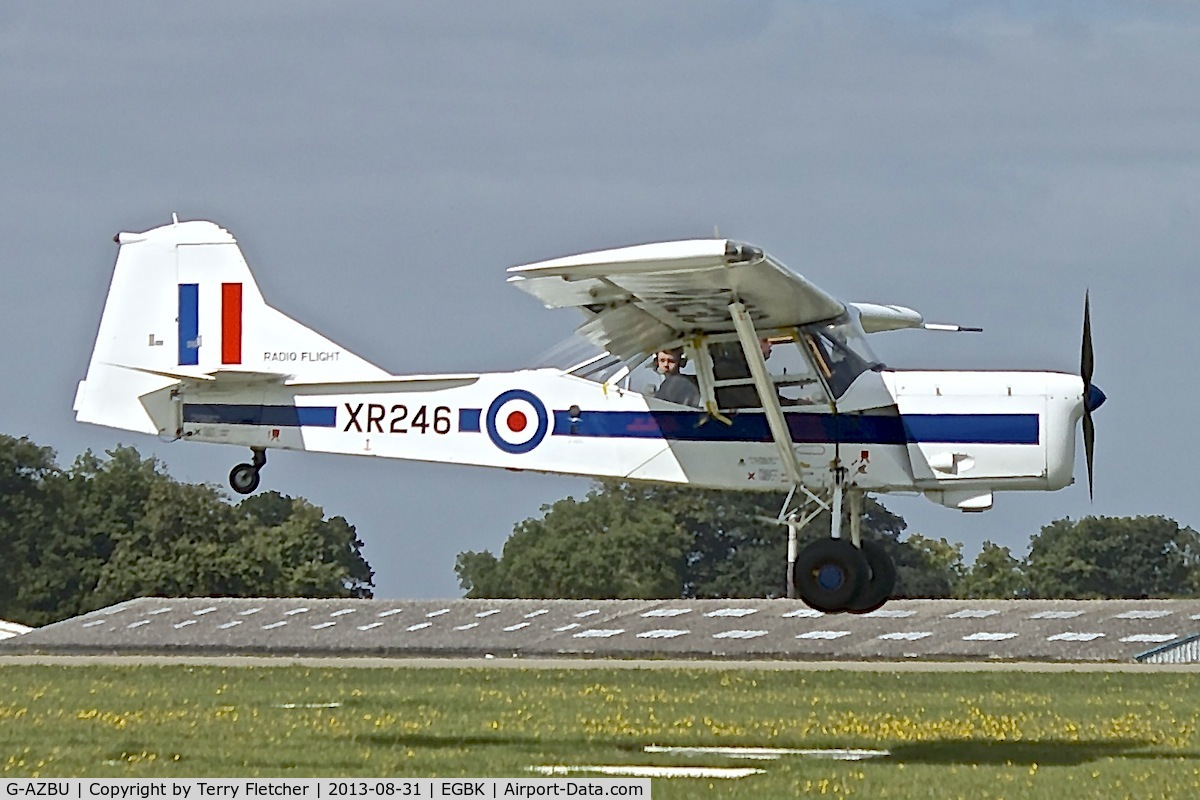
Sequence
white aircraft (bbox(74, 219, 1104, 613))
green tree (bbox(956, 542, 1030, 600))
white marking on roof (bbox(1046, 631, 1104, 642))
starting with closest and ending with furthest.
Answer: white aircraft (bbox(74, 219, 1104, 613)), white marking on roof (bbox(1046, 631, 1104, 642)), green tree (bbox(956, 542, 1030, 600))

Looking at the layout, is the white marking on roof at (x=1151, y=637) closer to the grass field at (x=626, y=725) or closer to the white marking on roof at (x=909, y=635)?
the white marking on roof at (x=909, y=635)

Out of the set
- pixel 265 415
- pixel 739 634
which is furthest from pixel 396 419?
pixel 739 634

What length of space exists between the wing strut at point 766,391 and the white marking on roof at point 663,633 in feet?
83.5

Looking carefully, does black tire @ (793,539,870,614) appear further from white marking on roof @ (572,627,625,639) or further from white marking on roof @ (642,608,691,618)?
white marking on roof @ (642,608,691,618)

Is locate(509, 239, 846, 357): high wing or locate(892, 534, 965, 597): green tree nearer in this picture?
locate(509, 239, 846, 357): high wing

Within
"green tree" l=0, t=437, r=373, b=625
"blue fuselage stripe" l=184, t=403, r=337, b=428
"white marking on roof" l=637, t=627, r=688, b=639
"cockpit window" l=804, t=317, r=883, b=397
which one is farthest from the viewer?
"green tree" l=0, t=437, r=373, b=625

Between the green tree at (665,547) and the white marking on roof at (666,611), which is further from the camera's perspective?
the green tree at (665,547)

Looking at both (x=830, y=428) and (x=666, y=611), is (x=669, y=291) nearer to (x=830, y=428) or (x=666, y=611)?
(x=830, y=428)

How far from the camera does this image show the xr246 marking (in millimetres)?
21156

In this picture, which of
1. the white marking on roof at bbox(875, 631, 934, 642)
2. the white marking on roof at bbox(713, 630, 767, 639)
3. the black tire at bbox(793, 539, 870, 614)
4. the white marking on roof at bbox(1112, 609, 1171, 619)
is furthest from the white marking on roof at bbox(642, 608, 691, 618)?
the black tire at bbox(793, 539, 870, 614)

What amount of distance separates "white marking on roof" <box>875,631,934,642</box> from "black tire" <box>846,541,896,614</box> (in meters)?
23.2

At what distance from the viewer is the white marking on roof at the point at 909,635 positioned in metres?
43.7

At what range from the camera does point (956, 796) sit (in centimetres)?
1755

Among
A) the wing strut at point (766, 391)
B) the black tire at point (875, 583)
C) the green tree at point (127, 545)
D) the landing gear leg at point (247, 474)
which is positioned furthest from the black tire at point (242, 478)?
the green tree at point (127, 545)
